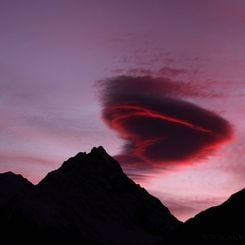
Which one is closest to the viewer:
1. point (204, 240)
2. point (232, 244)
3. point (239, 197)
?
point (232, 244)

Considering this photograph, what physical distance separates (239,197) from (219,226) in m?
13.3

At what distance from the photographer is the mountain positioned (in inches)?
5863

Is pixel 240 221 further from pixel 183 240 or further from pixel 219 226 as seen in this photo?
pixel 183 240

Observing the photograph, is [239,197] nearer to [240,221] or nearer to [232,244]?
[240,221]

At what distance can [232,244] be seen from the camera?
Answer: 137500 millimetres

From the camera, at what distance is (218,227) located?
165000mm

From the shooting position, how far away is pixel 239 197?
172875 millimetres

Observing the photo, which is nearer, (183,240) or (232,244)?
(232,244)

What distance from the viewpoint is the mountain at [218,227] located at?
148925mm

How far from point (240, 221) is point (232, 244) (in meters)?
20.5

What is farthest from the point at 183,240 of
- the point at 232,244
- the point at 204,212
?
the point at 232,244

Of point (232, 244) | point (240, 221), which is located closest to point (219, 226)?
point (240, 221)

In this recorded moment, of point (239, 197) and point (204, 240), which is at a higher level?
point (239, 197)

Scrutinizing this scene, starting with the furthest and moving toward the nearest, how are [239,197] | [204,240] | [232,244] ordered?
[239,197], [204,240], [232,244]
